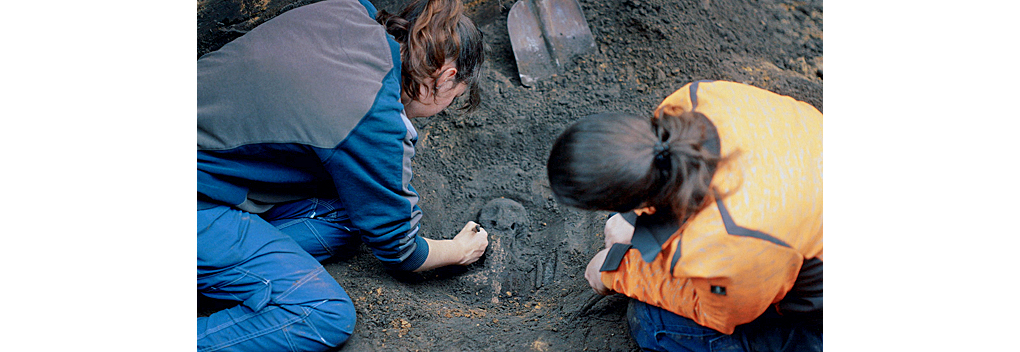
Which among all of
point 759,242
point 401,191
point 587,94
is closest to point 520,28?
point 587,94

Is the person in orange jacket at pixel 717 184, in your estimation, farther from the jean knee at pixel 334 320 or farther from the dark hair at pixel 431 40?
the jean knee at pixel 334 320

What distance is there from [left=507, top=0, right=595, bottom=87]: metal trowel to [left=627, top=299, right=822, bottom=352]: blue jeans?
135 cm

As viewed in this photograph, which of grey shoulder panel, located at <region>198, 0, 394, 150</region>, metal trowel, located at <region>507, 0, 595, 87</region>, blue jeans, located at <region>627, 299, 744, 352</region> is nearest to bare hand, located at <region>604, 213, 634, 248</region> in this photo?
blue jeans, located at <region>627, 299, 744, 352</region>

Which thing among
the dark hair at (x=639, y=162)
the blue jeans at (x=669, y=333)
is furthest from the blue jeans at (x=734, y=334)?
the dark hair at (x=639, y=162)

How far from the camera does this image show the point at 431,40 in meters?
1.44

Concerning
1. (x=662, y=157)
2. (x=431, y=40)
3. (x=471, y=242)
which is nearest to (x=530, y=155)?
(x=471, y=242)

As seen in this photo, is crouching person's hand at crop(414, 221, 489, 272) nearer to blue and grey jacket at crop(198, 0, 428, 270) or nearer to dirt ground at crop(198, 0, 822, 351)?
dirt ground at crop(198, 0, 822, 351)

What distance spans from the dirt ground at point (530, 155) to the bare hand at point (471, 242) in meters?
0.07

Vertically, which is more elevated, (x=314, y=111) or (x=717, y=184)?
(x=717, y=184)

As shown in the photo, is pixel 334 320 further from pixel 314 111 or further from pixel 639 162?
pixel 639 162

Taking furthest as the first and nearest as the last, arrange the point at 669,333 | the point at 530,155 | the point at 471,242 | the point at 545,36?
the point at 545,36 < the point at 530,155 < the point at 471,242 < the point at 669,333

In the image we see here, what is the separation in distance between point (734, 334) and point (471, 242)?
3.00 ft

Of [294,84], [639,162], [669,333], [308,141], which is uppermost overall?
[639,162]

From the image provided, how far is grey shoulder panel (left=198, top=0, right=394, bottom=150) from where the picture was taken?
1.32m
